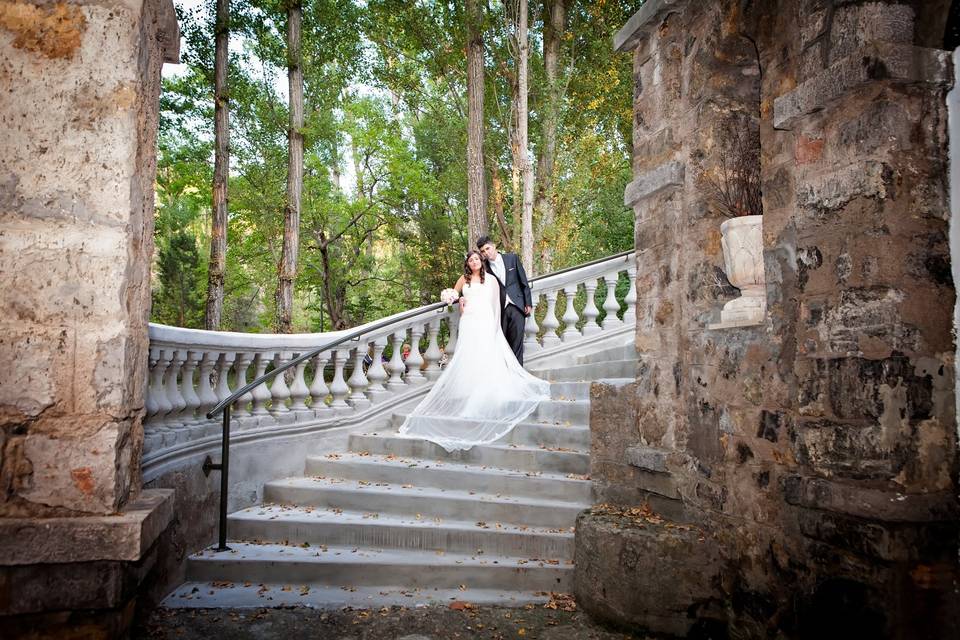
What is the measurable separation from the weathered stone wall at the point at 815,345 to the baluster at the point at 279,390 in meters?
3.08

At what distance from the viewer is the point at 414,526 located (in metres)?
4.52

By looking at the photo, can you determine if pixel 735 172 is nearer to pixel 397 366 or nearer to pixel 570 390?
pixel 570 390

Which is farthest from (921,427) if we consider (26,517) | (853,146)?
(26,517)

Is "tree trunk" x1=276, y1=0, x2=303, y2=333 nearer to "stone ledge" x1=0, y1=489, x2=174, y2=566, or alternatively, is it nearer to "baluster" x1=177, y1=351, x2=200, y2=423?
"baluster" x1=177, y1=351, x2=200, y2=423

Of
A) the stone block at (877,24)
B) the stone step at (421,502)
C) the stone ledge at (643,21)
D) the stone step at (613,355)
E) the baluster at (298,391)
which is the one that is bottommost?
the stone step at (421,502)

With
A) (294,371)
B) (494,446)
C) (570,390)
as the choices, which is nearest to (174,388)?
(294,371)

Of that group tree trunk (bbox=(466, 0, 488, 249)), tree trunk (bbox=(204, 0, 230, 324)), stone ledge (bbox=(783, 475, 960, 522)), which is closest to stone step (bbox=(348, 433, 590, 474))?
stone ledge (bbox=(783, 475, 960, 522))

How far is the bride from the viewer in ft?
18.0

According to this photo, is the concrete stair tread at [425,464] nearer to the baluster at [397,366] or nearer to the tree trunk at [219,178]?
the baluster at [397,366]

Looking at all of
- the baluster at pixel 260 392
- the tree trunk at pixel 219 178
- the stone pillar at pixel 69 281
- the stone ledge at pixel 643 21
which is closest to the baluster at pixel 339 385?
the baluster at pixel 260 392

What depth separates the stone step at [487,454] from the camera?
4949 millimetres

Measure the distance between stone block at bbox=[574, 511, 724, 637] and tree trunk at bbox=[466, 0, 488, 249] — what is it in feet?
24.5

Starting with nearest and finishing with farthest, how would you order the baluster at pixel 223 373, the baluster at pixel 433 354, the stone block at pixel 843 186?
1. the stone block at pixel 843 186
2. the baluster at pixel 223 373
3. the baluster at pixel 433 354

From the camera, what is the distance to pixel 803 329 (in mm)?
2725
